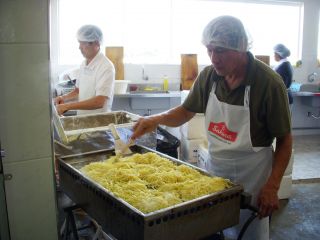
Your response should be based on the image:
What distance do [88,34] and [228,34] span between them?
56.4 inches

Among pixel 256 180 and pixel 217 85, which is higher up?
pixel 217 85

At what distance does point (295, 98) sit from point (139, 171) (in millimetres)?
5286

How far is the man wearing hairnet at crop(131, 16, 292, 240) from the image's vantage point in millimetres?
1390

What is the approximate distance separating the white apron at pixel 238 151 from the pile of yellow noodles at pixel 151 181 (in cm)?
25

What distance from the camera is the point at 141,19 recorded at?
5.04 metres

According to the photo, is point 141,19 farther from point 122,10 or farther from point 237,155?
point 237,155

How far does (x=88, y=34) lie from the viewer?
8.30 feet

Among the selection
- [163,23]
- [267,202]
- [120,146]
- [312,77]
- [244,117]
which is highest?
[163,23]

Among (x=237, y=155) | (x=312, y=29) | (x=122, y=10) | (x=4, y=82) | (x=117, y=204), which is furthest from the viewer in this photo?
(x=312, y=29)

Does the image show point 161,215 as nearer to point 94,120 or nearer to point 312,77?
point 94,120

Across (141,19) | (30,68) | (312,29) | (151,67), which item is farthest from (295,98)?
(30,68)

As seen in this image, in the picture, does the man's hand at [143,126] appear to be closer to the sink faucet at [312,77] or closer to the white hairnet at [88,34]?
the white hairnet at [88,34]

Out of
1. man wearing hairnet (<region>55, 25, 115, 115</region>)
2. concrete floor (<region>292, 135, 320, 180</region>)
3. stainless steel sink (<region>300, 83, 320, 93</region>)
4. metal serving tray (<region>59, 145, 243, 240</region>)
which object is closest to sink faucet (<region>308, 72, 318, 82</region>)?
stainless steel sink (<region>300, 83, 320, 93</region>)

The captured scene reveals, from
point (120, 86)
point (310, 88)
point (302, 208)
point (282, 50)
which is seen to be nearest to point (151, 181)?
point (302, 208)
